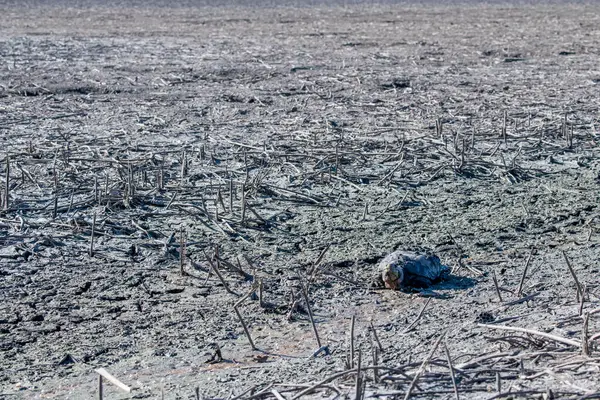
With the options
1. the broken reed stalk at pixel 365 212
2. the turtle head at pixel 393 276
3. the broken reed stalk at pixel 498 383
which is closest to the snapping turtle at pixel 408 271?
the turtle head at pixel 393 276

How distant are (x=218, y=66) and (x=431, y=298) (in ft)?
30.6

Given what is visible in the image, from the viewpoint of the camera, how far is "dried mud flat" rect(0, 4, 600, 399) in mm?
4152

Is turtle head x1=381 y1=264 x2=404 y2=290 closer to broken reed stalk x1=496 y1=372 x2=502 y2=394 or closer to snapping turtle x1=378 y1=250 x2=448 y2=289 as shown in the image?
snapping turtle x1=378 y1=250 x2=448 y2=289

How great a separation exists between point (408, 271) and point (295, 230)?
1.19 metres

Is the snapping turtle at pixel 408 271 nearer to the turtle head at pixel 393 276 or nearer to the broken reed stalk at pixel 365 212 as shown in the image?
the turtle head at pixel 393 276

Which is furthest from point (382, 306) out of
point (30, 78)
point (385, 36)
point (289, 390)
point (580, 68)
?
point (385, 36)

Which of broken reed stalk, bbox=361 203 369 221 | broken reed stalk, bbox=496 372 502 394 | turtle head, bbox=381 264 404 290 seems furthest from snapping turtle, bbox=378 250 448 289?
broken reed stalk, bbox=496 372 502 394

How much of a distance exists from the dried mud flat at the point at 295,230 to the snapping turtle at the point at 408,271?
0.09m

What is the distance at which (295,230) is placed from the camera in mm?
6258

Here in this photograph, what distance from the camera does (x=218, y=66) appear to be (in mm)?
13945

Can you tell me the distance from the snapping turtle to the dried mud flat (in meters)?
0.09

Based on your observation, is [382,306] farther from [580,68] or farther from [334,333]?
[580,68]

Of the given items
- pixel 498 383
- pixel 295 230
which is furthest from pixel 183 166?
pixel 498 383

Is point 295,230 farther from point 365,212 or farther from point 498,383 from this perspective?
point 498,383
